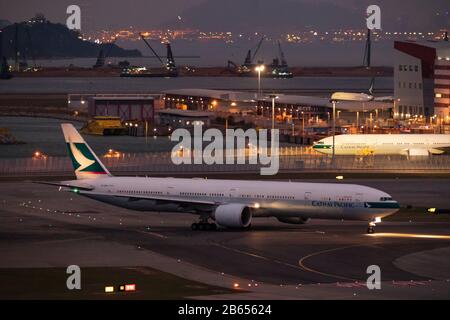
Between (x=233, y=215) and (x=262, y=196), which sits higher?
(x=262, y=196)

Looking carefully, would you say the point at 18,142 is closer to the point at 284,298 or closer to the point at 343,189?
the point at 343,189

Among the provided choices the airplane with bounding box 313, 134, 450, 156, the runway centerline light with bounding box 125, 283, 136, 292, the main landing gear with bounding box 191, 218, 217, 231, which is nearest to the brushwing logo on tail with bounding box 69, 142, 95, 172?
the main landing gear with bounding box 191, 218, 217, 231

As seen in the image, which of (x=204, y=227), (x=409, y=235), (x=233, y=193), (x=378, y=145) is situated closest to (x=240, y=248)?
(x=204, y=227)

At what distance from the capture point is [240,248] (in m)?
75.3

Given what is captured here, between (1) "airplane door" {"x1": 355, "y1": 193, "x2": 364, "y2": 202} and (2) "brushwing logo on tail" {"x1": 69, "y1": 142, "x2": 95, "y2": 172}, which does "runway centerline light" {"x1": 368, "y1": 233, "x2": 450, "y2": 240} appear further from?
(2) "brushwing logo on tail" {"x1": 69, "y1": 142, "x2": 95, "y2": 172}

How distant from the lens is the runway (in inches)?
2534

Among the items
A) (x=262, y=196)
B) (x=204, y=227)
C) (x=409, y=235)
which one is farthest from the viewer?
(x=204, y=227)

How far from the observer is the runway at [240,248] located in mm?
64375

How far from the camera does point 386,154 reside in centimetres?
15262

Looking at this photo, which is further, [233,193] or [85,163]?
[85,163]

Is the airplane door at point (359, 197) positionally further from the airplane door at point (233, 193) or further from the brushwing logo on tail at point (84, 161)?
the brushwing logo on tail at point (84, 161)

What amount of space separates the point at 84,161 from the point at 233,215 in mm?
13866

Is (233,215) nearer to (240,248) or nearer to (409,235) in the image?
(240,248)
